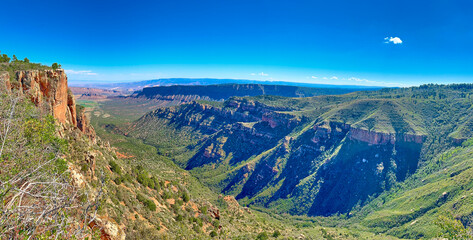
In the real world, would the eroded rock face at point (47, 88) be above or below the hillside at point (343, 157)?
above

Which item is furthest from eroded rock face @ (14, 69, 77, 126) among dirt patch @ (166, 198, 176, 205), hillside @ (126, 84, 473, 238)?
hillside @ (126, 84, 473, 238)

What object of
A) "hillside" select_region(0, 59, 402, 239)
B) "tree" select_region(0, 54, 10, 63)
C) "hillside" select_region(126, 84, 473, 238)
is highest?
"tree" select_region(0, 54, 10, 63)

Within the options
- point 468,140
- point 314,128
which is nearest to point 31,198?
point 314,128

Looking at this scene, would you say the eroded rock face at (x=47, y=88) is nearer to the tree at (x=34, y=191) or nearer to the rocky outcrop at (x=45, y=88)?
the rocky outcrop at (x=45, y=88)

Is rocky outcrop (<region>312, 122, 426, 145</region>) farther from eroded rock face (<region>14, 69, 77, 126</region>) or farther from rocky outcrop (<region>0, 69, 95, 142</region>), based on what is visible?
eroded rock face (<region>14, 69, 77, 126</region>)

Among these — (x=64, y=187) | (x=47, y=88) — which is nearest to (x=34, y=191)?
(x=64, y=187)

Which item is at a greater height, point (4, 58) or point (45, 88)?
point (4, 58)

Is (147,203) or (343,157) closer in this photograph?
(147,203)

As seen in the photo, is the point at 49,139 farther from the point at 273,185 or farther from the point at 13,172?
the point at 273,185


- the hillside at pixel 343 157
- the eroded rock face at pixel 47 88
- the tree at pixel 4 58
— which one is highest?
the tree at pixel 4 58

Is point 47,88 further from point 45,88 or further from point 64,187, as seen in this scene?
point 64,187

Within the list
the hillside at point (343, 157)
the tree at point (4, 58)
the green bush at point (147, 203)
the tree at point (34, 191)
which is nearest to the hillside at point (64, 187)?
the tree at point (34, 191)
